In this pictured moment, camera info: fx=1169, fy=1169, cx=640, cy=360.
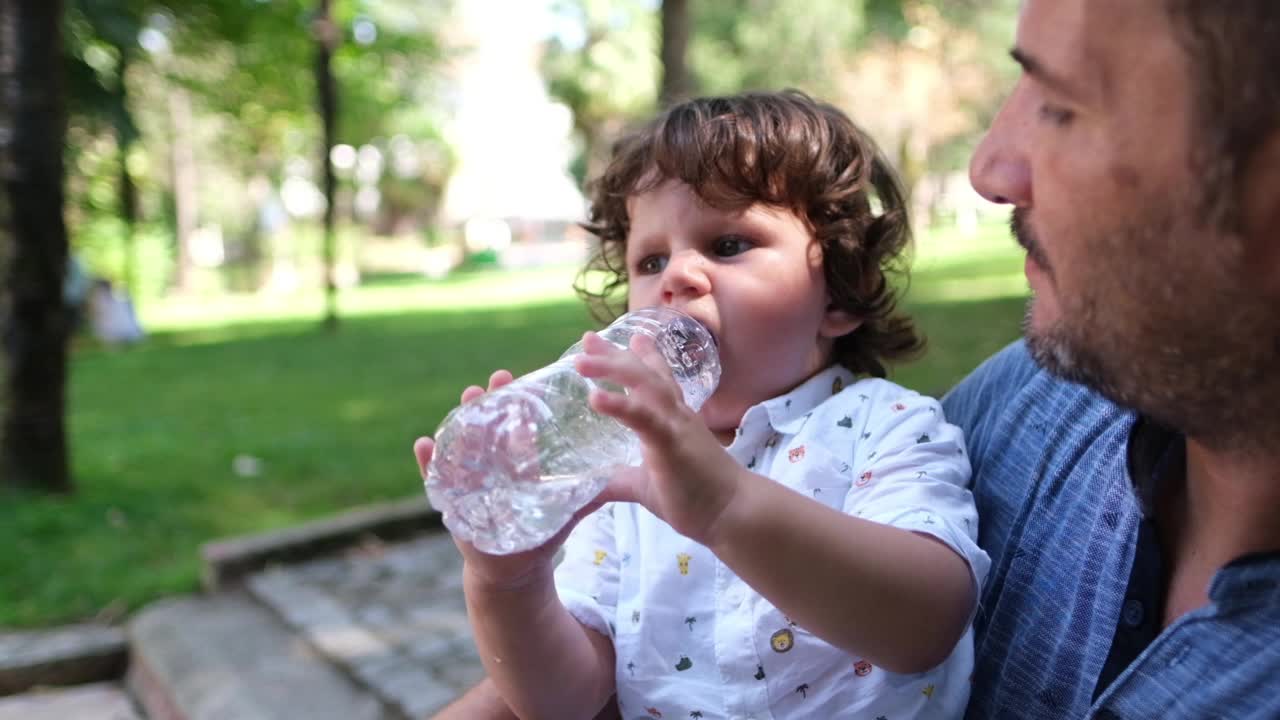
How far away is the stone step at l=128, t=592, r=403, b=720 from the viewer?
3.38m

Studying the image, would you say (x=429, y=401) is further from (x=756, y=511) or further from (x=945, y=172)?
(x=945, y=172)

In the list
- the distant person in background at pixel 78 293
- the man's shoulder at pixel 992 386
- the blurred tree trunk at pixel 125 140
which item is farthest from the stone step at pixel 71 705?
the distant person in background at pixel 78 293

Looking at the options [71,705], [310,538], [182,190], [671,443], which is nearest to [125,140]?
[310,538]

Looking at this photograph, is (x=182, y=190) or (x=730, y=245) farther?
(x=182, y=190)

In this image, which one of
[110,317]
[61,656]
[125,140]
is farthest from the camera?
[110,317]

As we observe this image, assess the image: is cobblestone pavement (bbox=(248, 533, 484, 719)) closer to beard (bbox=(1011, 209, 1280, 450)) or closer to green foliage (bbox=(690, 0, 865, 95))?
beard (bbox=(1011, 209, 1280, 450))

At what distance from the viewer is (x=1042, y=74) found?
122cm

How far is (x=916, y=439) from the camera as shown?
159cm

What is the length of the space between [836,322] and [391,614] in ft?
8.97

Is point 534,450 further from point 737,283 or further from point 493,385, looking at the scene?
point 737,283

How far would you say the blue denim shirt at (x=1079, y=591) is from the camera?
114cm

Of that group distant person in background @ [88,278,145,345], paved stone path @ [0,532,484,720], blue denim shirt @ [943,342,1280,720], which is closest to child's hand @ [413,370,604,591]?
blue denim shirt @ [943,342,1280,720]

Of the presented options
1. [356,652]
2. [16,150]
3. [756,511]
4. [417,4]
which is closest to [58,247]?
[16,150]

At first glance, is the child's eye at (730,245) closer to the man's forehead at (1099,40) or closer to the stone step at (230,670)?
the man's forehead at (1099,40)
